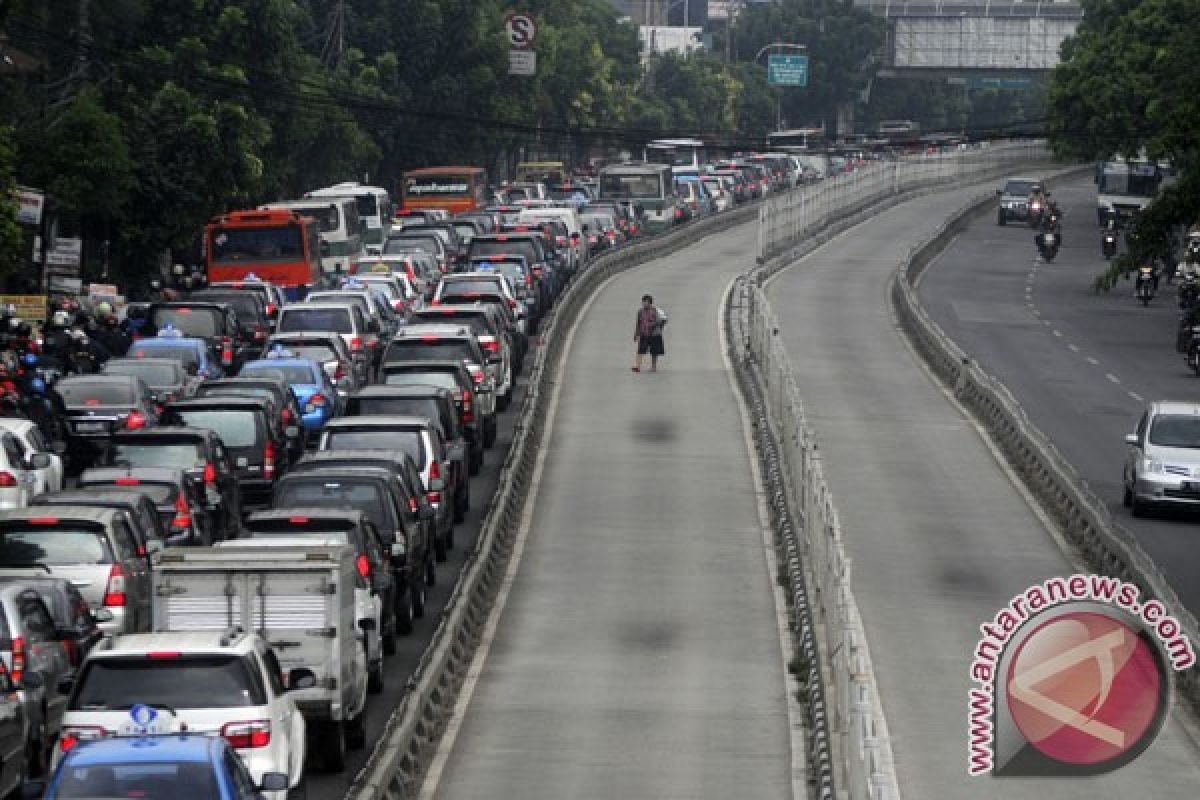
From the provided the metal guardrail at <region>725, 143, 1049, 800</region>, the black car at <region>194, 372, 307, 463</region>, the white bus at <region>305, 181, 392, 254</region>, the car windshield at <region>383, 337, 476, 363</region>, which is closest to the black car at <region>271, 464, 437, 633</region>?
the metal guardrail at <region>725, 143, 1049, 800</region>

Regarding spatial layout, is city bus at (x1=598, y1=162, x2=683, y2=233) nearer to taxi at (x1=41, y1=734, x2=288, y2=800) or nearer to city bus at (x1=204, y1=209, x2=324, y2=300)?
city bus at (x1=204, y1=209, x2=324, y2=300)

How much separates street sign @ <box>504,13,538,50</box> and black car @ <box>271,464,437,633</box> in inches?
3116

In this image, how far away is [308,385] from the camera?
3916 cm

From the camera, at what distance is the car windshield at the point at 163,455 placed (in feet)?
96.8

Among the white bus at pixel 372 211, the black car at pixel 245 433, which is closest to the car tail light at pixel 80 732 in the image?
the black car at pixel 245 433

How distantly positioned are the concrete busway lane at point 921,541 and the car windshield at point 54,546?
6.99m

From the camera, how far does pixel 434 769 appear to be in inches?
858

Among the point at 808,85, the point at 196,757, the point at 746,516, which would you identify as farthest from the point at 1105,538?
Result: the point at 808,85

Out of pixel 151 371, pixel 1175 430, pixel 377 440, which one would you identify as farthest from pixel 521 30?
pixel 377 440

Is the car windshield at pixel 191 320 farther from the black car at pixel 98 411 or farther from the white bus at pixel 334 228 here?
the white bus at pixel 334 228

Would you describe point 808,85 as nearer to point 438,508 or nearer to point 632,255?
point 632,255

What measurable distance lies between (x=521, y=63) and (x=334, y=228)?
37263 mm

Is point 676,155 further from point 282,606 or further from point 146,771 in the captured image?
point 146,771
